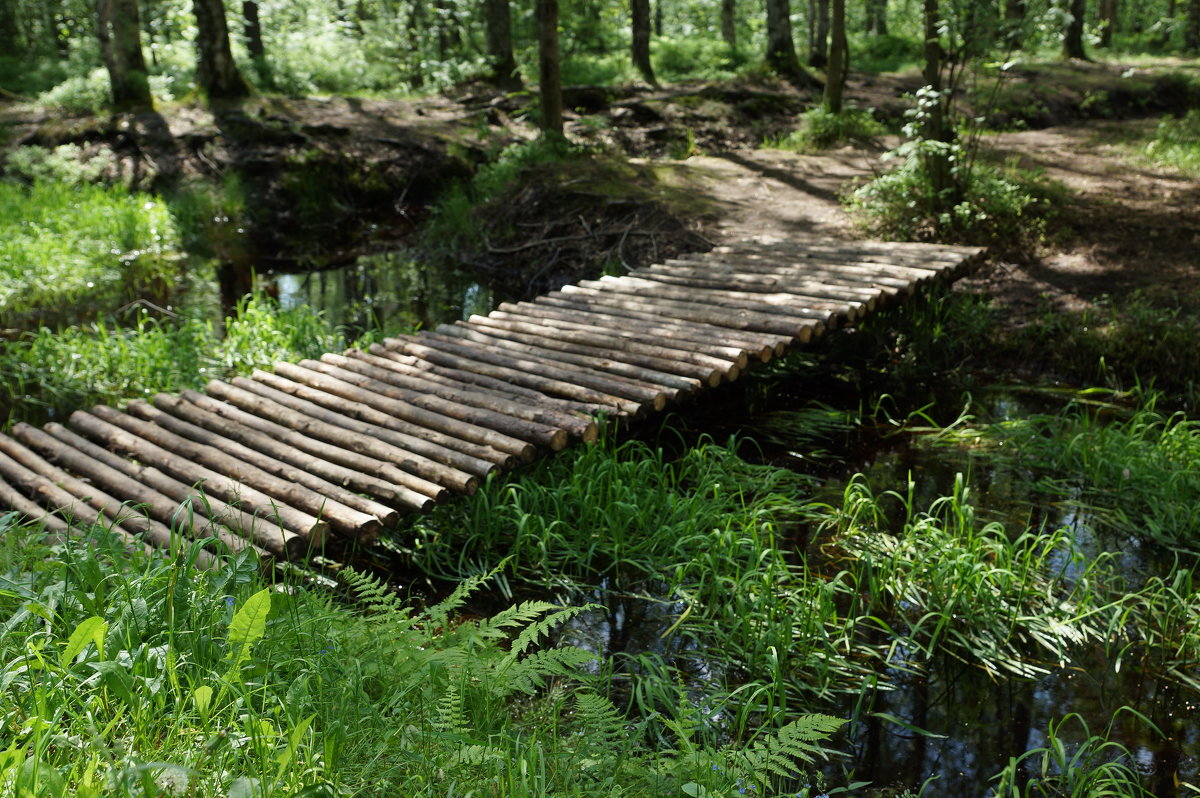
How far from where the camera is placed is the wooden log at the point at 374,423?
5.19 metres

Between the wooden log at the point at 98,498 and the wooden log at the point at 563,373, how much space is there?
2.51 meters

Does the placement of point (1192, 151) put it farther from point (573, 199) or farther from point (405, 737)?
point (405, 737)

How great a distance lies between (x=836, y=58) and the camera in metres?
14.0

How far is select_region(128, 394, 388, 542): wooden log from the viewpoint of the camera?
15.1 ft

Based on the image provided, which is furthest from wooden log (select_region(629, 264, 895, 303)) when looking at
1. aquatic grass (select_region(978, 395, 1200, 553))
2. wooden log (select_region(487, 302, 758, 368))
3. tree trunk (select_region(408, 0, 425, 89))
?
tree trunk (select_region(408, 0, 425, 89))

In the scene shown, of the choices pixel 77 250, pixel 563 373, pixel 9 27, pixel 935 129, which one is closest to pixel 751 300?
pixel 563 373

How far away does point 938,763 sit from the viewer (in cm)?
368

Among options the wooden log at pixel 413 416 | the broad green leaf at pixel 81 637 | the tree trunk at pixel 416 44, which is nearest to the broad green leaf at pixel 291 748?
the broad green leaf at pixel 81 637

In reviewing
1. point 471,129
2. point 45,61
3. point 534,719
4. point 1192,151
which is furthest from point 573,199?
point 45,61

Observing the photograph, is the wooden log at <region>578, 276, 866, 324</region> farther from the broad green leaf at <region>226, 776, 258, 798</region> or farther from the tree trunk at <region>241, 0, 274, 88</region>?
the tree trunk at <region>241, 0, 274, 88</region>

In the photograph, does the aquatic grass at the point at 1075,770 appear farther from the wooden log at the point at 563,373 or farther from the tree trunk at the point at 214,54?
the tree trunk at the point at 214,54

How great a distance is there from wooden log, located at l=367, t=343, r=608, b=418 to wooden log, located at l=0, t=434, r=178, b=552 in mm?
2137

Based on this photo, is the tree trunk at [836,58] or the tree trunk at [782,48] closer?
the tree trunk at [836,58]

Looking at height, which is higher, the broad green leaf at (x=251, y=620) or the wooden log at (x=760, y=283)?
the broad green leaf at (x=251, y=620)
